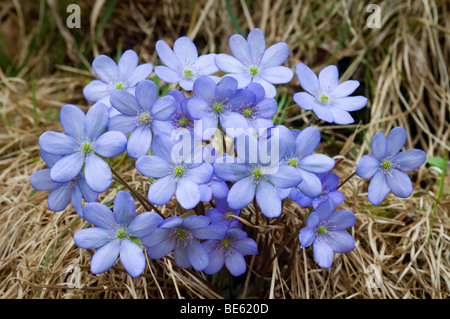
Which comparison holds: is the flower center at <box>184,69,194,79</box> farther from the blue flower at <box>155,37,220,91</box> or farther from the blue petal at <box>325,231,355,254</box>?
the blue petal at <box>325,231,355,254</box>

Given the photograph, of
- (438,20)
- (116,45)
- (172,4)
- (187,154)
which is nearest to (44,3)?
(116,45)

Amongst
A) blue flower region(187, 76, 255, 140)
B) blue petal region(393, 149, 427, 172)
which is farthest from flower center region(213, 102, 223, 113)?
blue petal region(393, 149, 427, 172)

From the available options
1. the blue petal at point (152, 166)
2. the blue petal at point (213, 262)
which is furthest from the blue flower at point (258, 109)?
the blue petal at point (213, 262)

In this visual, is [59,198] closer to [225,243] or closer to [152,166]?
[152,166]

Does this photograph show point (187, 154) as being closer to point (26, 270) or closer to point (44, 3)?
point (26, 270)

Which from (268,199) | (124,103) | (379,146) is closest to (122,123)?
(124,103)
